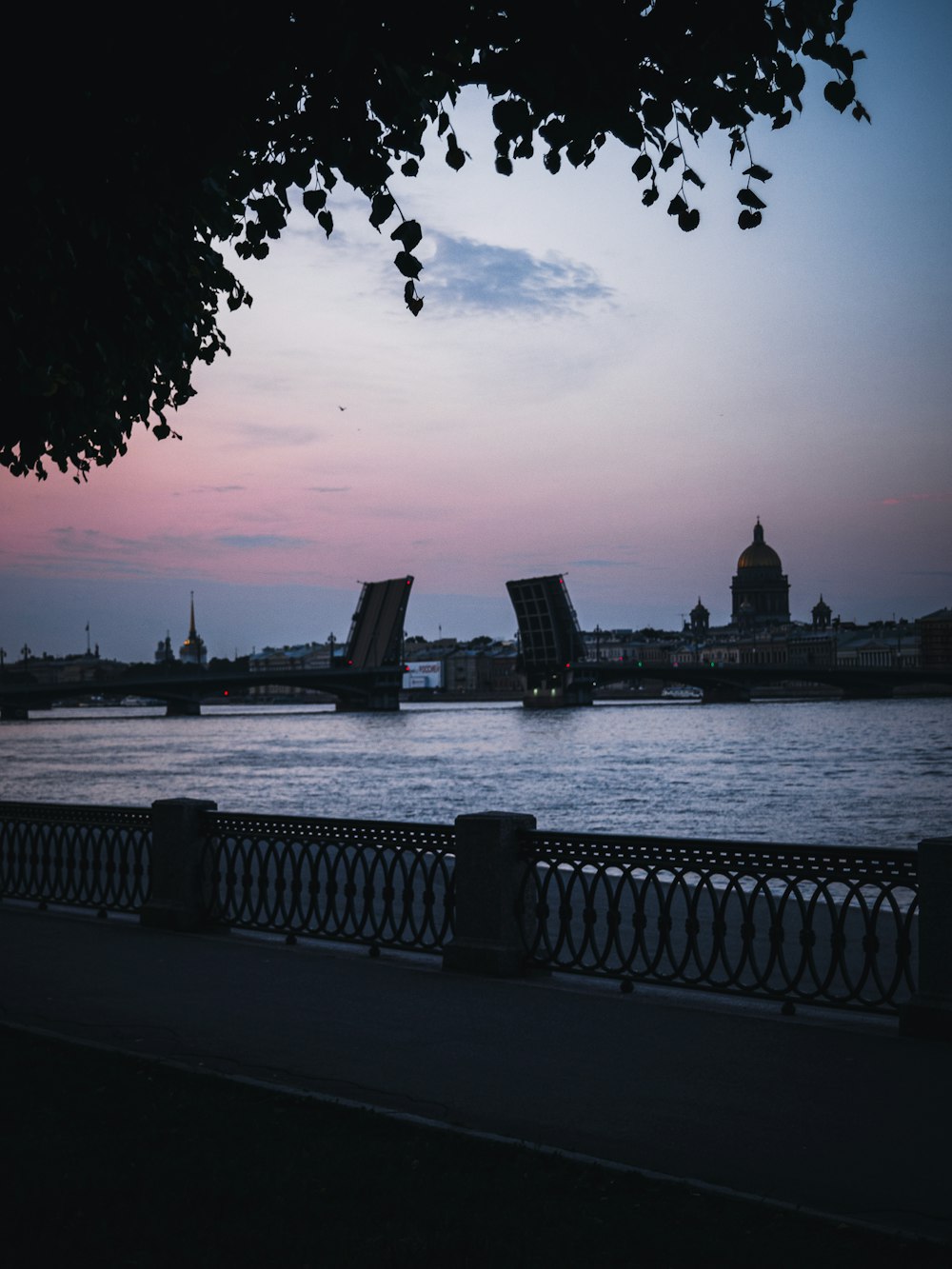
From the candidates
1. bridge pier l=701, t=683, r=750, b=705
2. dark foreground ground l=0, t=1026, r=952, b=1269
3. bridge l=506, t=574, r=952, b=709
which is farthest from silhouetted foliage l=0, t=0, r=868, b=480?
bridge pier l=701, t=683, r=750, b=705

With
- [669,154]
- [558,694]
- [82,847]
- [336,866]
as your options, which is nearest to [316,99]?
[669,154]

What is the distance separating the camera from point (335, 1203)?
13.7ft

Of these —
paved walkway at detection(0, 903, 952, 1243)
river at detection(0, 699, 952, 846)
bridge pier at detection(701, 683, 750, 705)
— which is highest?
paved walkway at detection(0, 903, 952, 1243)

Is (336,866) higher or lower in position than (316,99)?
lower

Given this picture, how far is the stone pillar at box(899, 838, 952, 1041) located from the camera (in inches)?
253

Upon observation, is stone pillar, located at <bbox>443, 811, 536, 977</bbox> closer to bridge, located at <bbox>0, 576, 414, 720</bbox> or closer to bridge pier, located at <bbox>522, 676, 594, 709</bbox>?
bridge, located at <bbox>0, 576, 414, 720</bbox>

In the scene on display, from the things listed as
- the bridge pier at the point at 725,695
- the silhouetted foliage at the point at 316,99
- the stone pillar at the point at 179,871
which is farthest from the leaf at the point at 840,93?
the bridge pier at the point at 725,695

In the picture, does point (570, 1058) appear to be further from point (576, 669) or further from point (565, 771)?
point (576, 669)

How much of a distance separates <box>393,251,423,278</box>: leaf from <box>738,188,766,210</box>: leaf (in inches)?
56.6

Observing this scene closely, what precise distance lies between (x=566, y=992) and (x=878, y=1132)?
281 cm

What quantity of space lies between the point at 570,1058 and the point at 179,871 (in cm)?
494

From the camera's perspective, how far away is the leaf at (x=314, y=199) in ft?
19.4

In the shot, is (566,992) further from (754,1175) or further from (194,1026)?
(754,1175)

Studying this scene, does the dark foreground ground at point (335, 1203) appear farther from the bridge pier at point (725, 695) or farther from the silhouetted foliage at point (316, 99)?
the bridge pier at point (725, 695)
